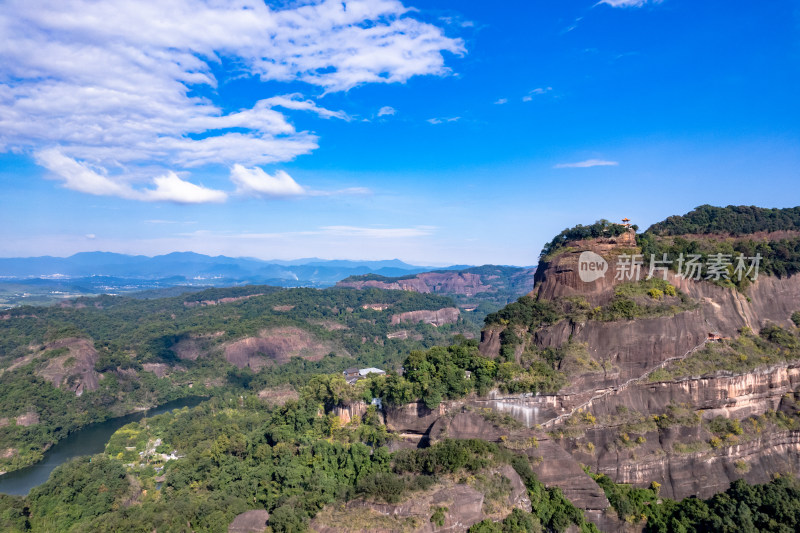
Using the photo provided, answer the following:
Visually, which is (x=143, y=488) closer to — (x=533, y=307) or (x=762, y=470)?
(x=533, y=307)

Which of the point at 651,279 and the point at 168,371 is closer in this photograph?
the point at 651,279

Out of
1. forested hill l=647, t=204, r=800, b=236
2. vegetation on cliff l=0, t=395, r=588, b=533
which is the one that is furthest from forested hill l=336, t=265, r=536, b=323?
vegetation on cliff l=0, t=395, r=588, b=533

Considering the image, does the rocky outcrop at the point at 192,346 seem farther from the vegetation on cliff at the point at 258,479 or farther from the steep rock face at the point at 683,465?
the steep rock face at the point at 683,465

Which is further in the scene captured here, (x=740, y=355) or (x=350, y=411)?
(x=350, y=411)

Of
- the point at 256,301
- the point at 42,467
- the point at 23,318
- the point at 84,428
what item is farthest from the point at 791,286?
the point at 23,318

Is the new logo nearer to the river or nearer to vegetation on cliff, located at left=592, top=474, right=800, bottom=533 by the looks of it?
vegetation on cliff, located at left=592, top=474, right=800, bottom=533

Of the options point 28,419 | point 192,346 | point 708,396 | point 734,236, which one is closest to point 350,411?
point 708,396

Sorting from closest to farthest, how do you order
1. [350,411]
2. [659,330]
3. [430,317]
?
[659,330]
[350,411]
[430,317]

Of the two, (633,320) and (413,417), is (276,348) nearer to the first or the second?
(413,417)
